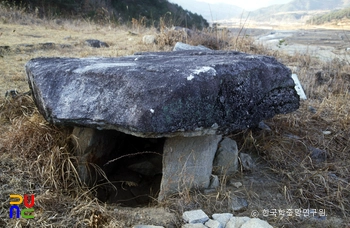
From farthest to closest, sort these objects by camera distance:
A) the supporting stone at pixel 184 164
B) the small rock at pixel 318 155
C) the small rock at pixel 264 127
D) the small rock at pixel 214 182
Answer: the small rock at pixel 264 127 → the small rock at pixel 318 155 → the small rock at pixel 214 182 → the supporting stone at pixel 184 164

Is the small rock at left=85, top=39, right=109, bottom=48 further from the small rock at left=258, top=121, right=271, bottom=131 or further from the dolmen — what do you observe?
the small rock at left=258, top=121, right=271, bottom=131

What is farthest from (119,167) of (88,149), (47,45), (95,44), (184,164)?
(95,44)

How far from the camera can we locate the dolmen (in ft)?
7.05

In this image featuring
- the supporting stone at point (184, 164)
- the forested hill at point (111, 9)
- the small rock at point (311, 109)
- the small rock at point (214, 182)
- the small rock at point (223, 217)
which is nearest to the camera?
the small rock at point (223, 217)

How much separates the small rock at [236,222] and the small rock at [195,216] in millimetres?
142

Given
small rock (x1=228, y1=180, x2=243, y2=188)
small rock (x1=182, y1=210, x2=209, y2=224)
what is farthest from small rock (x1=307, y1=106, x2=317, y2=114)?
small rock (x1=182, y1=210, x2=209, y2=224)

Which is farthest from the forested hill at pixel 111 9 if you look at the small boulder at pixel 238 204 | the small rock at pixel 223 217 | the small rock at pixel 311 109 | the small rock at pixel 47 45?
the small rock at pixel 223 217

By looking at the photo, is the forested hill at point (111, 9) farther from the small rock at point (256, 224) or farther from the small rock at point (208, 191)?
the small rock at point (256, 224)

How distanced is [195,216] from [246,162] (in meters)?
0.89

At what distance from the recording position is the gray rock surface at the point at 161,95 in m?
2.13

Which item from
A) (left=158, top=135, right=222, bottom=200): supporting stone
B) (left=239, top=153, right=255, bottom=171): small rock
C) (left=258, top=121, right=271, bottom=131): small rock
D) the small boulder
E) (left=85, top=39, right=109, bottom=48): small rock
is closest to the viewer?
the small boulder

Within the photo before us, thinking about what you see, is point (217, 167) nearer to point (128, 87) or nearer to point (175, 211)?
point (175, 211)

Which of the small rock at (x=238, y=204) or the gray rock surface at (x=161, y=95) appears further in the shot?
the small rock at (x=238, y=204)

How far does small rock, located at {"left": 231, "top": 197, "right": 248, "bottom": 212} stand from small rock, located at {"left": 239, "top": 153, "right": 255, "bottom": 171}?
426 mm
